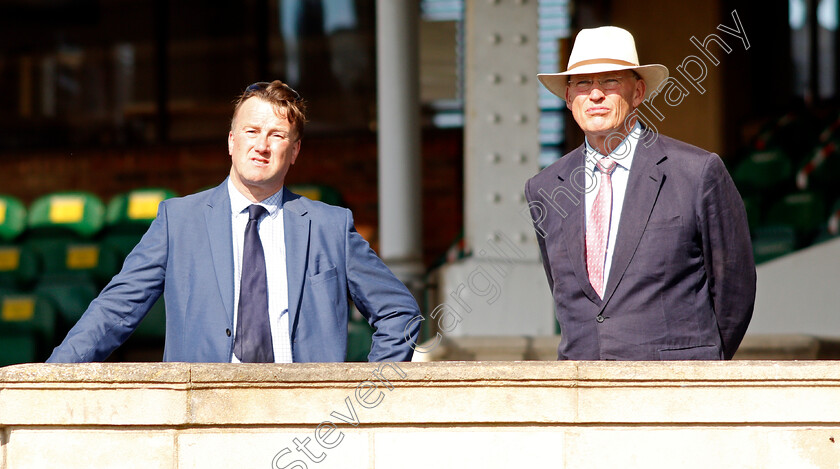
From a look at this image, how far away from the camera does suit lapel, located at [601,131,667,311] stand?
309 centimetres

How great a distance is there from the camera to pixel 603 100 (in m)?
3.18

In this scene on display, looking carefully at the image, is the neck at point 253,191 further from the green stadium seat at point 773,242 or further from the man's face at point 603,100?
the green stadium seat at point 773,242

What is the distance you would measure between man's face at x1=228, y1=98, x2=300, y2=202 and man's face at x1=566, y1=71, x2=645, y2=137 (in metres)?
0.82

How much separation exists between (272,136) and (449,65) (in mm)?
7069

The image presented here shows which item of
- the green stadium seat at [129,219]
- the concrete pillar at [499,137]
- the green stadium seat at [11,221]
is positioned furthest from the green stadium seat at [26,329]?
the concrete pillar at [499,137]

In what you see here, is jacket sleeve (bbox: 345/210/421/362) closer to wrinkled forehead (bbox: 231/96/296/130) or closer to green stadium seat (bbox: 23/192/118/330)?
wrinkled forehead (bbox: 231/96/296/130)

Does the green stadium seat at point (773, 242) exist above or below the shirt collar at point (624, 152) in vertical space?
below

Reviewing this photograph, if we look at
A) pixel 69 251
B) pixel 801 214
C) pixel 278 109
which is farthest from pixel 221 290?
pixel 801 214

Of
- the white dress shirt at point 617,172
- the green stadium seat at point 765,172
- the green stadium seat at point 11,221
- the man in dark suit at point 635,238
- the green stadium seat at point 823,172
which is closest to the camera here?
the man in dark suit at point 635,238

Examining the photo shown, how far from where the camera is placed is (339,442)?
285 centimetres

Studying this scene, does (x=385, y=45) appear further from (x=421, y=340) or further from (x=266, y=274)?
(x=266, y=274)

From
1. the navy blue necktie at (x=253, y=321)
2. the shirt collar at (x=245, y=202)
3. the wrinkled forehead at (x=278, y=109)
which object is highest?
the wrinkled forehead at (x=278, y=109)

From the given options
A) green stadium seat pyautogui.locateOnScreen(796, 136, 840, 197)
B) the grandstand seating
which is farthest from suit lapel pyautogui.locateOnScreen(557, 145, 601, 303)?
green stadium seat pyautogui.locateOnScreen(796, 136, 840, 197)

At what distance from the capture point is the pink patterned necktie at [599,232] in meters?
3.12
